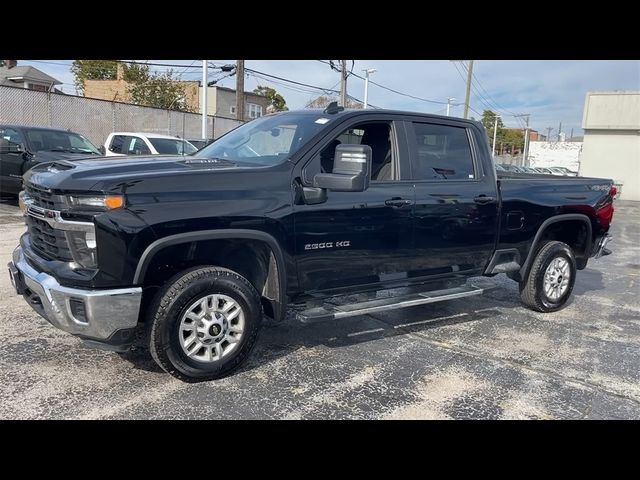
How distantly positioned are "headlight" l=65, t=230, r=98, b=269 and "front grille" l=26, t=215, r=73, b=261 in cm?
6

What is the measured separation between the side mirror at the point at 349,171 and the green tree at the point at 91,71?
43782mm

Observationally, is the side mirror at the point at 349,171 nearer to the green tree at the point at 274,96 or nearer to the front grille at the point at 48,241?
the front grille at the point at 48,241

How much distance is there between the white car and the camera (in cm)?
1241

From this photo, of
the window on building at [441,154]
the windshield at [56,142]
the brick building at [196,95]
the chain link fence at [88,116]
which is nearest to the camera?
the window on building at [441,154]

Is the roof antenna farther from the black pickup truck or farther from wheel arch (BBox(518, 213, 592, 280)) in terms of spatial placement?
wheel arch (BBox(518, 213, 592, 280))

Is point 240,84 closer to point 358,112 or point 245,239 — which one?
point 358,112

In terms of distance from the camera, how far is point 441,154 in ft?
16.5

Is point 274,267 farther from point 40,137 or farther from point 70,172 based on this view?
point 40,137

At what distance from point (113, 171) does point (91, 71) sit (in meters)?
46.1

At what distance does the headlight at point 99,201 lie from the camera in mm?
3279

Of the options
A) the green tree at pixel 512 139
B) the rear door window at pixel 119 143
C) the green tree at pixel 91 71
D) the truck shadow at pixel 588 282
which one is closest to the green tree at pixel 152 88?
the green tree at pixel 91 71

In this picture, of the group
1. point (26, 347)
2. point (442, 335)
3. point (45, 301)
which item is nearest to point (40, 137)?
point (26, 347)

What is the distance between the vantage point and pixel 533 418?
353 centimetres

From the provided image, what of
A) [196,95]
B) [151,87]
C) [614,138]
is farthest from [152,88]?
[614,138]
